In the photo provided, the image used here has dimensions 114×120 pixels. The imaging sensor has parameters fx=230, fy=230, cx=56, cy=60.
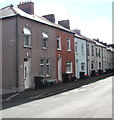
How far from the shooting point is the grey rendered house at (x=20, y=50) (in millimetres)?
18234

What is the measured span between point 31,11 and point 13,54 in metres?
7.10

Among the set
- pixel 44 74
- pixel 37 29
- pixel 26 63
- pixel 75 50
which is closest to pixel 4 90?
pixel 26 63

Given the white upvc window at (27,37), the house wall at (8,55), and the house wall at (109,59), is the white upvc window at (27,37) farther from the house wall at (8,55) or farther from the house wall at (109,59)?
the house wall at (109,59)

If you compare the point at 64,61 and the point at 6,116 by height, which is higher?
the point at 64,61

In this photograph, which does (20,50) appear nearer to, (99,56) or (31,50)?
(31,50)

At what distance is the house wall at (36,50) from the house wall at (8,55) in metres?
0.55

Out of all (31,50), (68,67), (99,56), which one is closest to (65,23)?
(68,67)

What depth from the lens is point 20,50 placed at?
1844 centimetres

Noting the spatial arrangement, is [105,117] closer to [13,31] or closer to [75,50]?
[13,31]

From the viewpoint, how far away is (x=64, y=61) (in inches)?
1038

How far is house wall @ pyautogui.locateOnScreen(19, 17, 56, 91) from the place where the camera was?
1855 cm

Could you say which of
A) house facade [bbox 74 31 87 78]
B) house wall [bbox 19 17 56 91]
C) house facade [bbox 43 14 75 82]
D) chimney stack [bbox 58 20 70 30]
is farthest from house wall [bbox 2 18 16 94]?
chimney stack [bbox 58 20 70 30]

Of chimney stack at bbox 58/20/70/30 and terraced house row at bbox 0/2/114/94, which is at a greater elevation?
chimney stack at bbox 58/20/70/30

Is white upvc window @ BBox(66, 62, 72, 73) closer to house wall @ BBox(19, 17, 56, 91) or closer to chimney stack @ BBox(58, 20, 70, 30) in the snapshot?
house wall @ BBox(19, 17, 56, 91)
